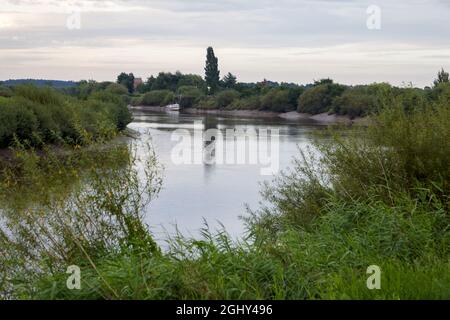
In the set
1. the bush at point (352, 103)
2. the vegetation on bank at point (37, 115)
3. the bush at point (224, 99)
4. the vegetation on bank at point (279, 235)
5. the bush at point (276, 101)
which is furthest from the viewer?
the bush at point (224, 99)

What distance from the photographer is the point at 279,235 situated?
7.34 metres

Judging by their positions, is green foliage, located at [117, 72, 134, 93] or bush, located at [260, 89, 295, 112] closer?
bush, located at [260, 89, 295, 112]

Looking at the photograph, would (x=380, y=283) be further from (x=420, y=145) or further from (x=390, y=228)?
(x=420, y=145)

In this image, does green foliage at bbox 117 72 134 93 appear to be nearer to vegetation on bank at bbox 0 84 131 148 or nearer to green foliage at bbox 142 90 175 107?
green foliage at bbox 142 90 175 107

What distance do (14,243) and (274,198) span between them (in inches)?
181

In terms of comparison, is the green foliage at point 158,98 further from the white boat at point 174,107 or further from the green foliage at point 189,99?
the white boat at point 174,107

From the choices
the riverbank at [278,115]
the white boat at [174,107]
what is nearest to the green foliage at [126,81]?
the riverbank at [278,115]

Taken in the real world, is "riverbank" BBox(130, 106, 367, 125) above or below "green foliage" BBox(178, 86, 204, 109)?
below

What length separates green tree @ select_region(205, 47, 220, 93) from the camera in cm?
9509

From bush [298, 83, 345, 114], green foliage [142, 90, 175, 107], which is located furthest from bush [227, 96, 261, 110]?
green foliage [142, 90, 175, 107]

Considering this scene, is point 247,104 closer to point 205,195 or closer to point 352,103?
point 352,103

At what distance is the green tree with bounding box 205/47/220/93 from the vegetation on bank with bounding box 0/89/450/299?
281ft

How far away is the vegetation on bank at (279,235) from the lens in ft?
15.8

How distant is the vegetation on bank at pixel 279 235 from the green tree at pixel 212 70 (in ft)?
281
